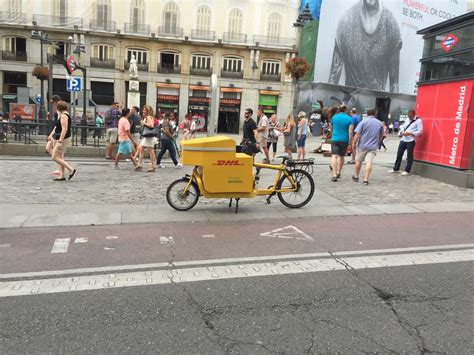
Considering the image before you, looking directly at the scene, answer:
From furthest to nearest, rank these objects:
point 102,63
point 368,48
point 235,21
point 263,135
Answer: point 235,21 → point 368,48 → point 102,63 → point 263,135

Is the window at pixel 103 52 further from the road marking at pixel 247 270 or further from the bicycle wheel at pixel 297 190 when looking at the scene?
the road marking at pixel 247 270

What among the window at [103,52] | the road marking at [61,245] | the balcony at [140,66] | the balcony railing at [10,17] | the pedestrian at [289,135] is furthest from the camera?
the balcony at [140,66]

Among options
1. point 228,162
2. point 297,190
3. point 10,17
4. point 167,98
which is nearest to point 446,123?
point 297,190

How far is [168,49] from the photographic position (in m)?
39.6

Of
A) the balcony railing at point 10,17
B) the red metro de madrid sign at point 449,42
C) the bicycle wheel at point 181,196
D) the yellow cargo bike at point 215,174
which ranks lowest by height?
the bicycle wheel at point 181,196

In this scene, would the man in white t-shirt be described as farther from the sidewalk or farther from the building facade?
the building facade

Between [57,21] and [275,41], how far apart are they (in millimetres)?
20159

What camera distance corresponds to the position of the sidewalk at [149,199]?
22.0ft

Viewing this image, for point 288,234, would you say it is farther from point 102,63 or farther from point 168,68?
point 102,63

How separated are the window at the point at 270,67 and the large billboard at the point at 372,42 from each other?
558 cm

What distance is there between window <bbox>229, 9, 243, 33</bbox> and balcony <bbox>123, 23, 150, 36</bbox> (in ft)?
25.7

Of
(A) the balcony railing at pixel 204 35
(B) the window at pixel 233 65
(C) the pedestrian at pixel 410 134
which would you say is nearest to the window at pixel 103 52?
(A) the balcony railing at pixel 204 35

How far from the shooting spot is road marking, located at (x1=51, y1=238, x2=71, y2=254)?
16.8ft

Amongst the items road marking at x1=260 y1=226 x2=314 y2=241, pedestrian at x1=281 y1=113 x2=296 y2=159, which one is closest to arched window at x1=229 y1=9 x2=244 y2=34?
pedestrian at x1=281 y1=113 x2=296 y2=159
